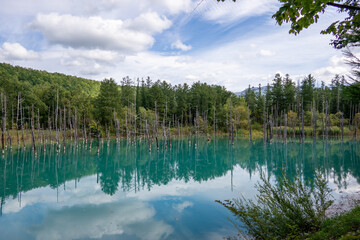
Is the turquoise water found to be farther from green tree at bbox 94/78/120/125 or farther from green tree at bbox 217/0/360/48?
green tree at bbox 94/78/120/125

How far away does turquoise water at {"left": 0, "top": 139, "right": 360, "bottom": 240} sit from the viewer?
8.93m

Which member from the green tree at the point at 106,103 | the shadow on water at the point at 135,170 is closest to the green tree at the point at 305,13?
the shadow on water at the point at 135,170

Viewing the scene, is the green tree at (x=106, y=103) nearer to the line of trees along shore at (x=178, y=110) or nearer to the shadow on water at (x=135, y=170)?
the line of trees along shore at (x=178, y=110)

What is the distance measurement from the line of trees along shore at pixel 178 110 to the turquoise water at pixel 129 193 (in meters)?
16.5

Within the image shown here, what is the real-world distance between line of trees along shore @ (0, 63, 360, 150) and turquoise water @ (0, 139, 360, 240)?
54.2ft

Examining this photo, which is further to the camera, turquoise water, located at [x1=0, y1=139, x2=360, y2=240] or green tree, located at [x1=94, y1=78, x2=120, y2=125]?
green tree, located at [x1=94, y1=78, x2=120, y2=125]

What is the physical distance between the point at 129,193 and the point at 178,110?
4690 cm

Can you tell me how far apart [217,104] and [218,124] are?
7.31m

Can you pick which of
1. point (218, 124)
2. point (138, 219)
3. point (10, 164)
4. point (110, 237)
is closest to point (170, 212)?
point (138, 219)

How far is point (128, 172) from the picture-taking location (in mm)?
20281

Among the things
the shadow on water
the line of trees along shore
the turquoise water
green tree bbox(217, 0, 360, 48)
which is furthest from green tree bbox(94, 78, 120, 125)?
green tree bbox(217, 0, 360, 48)

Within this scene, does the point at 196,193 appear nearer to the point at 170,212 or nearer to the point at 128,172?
the point at 170,212

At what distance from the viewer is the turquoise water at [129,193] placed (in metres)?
8.93

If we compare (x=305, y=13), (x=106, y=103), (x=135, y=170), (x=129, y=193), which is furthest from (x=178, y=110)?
(x=305, y=13)
